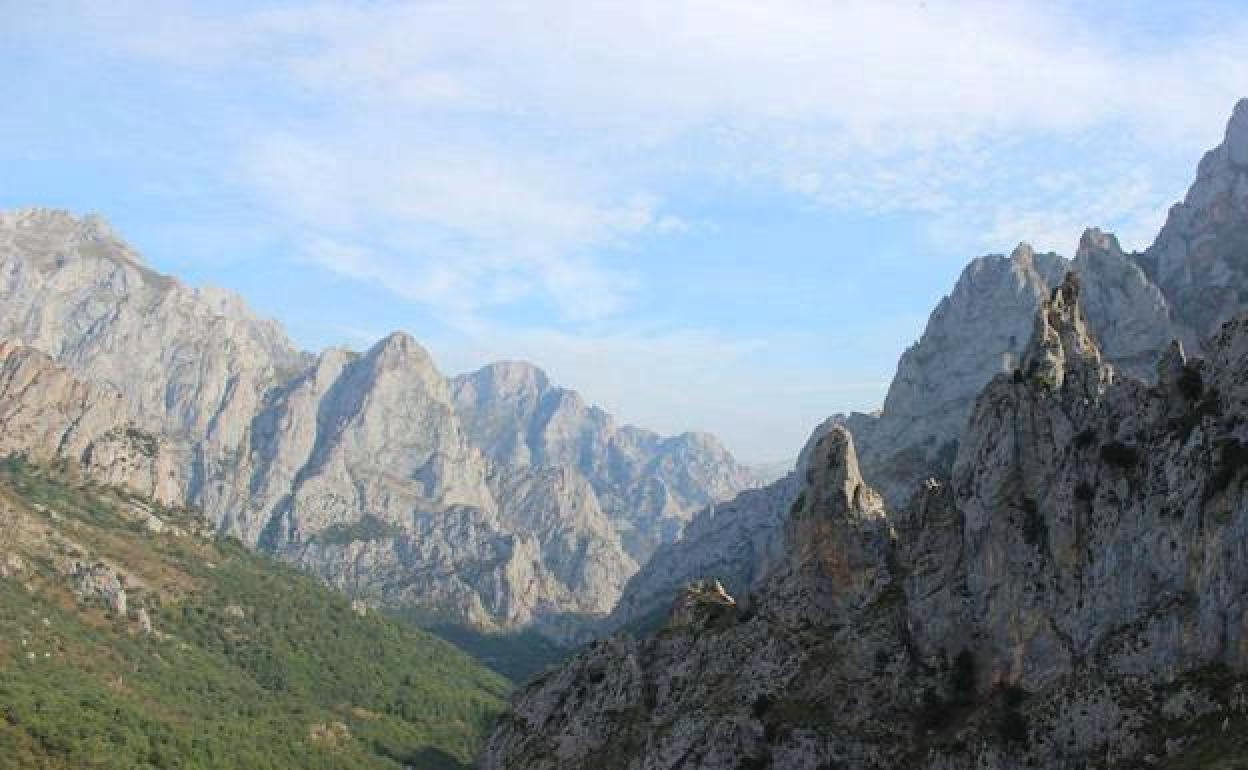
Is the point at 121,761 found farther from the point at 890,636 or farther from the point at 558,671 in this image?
the point at 890,636

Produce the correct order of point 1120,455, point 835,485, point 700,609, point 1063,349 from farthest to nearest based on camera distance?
point 700,609, point 835,485, point 1063,349, point 1120,455

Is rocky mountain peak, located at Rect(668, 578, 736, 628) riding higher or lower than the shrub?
lower

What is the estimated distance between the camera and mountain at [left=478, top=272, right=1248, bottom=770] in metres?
54.8

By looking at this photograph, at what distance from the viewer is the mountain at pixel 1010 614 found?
5481 centimetres

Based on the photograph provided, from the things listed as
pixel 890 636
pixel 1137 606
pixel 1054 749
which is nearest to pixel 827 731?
pixel 890 636

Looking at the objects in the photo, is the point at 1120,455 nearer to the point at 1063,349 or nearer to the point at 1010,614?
the point at 1010,614

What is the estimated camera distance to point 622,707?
8875 centimetres

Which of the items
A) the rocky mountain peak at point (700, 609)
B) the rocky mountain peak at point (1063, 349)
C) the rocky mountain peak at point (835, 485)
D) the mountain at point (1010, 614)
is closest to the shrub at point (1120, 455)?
the mountain at point (1010, 614)

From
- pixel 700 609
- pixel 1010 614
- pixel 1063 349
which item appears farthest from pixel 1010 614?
pixel 700 609

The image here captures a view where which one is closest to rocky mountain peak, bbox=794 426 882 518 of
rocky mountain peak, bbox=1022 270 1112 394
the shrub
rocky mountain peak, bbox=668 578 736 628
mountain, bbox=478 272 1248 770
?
mountain, bbox=478 272 1248 770

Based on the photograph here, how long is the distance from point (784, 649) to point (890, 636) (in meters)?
8.36

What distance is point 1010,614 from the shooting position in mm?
66500

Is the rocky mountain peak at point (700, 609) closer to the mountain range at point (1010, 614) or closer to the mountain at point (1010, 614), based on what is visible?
the mountain range at point (1010, 614)

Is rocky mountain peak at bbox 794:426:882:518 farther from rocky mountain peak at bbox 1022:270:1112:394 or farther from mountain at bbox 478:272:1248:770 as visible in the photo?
rocky mountain peak at bbox 1022:270:1112:394
